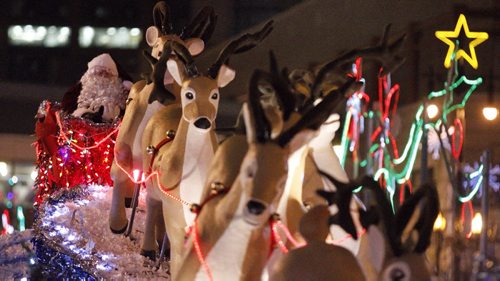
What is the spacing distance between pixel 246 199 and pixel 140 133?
2.00m

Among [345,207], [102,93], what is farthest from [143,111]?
[345,207]

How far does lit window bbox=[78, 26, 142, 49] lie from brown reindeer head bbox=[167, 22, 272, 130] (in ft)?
36.9

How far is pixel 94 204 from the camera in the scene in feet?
18.0

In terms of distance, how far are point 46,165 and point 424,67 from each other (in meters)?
4.79

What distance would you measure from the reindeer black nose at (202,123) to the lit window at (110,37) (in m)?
11.4

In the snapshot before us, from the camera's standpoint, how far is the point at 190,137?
4215mm

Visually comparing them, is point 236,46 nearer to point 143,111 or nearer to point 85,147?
point 143,111

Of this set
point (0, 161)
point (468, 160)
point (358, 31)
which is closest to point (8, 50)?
point (0, 161)

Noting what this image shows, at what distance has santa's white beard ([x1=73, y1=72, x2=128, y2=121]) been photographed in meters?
5.63

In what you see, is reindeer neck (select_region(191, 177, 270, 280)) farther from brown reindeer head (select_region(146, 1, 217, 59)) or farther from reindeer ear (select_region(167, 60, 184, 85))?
brown reindeer head (select_region(146, 1, 217, 59))

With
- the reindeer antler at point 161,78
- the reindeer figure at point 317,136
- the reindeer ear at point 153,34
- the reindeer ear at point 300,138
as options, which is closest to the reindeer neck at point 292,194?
the reindeer figure at point 317,136

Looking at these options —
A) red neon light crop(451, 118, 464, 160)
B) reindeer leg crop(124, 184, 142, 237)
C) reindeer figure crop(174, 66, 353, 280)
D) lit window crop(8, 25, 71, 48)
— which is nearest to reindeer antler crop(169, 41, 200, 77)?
reindeer figure crop(174, 66, 353, 280)

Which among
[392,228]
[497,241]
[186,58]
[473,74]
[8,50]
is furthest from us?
[8,50]

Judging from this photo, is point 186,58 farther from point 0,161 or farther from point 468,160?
point 0,161
